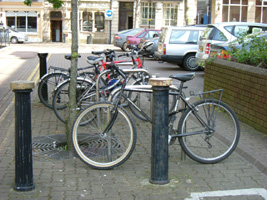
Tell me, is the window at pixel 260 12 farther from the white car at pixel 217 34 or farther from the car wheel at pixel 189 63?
the white car at pixel 217 34

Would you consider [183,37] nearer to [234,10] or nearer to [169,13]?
[169,13]

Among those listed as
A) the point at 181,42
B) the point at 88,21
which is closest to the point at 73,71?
the point at 181,42

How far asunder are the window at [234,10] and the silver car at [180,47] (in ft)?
88.0

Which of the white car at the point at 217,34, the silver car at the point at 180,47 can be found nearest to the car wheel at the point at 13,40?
the silver car at the point at 180,47

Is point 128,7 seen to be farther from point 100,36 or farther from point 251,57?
point 251,57

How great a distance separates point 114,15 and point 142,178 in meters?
39.2

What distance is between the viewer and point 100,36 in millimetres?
43594

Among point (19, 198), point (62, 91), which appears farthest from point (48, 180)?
point (62, 91)

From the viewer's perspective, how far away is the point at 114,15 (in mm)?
43281

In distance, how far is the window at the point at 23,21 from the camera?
144ft

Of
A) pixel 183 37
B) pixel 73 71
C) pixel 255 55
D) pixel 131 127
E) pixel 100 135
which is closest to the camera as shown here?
pixel 131 127

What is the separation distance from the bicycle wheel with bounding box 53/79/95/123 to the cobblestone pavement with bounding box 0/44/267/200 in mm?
1404

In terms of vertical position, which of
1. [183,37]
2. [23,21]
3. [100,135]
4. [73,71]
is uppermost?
[23,21]

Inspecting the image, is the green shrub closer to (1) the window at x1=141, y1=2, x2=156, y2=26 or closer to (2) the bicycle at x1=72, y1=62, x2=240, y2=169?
(2) the bicycle at x1=72, y1=62, x2=240, y2=169
